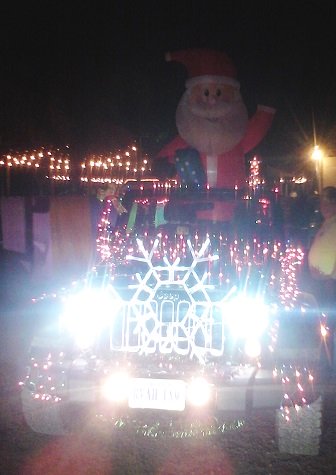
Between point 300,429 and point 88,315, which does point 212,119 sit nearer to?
point 88,315

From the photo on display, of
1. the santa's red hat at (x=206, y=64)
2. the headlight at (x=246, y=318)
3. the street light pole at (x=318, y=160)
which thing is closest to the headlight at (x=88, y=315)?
the headlight at (x=246, y=318)

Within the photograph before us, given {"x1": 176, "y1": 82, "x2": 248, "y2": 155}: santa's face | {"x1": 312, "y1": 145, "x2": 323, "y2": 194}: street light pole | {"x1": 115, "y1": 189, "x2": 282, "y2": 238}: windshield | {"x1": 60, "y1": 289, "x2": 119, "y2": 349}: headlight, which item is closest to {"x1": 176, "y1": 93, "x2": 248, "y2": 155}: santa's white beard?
{"x1": 176, "y1": 82, "x2": 248, "y2": 155}: santa's face

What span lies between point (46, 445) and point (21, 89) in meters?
8.03

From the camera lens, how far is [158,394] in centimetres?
327

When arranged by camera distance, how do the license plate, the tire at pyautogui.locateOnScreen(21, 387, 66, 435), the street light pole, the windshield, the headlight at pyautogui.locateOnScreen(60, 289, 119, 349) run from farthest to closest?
the street light pole, the windshield, the tire at pyautogui.locateOnScreen(21, 387, 66, 435), the headlight at pyautogui.locateOnScreen(60, 289, 119, 349), the license plate

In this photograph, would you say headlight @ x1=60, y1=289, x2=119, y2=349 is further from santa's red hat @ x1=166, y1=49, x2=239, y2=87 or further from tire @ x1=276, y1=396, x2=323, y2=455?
santa's red hat @ x1=166, y1=49, x2=239, y2=87

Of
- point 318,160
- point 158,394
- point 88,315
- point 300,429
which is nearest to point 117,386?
point 158,394

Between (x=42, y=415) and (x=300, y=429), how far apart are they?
5.06ft

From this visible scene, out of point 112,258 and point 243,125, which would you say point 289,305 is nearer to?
point 112,258

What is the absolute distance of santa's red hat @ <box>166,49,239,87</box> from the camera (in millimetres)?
8023

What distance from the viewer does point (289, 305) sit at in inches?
136

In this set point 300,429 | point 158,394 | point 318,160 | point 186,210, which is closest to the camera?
point 158,394

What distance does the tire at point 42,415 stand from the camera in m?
3.52

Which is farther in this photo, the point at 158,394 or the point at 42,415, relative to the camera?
the point at 42,415
